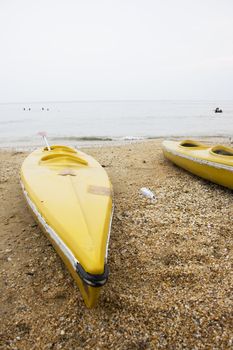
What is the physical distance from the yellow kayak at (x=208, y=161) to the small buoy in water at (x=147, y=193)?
3.71 ft

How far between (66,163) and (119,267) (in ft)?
7.93

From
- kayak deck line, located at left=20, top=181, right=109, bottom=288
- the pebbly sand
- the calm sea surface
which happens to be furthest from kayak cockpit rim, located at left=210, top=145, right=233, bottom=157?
the calm sea surface

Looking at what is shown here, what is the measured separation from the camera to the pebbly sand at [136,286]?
1.97m

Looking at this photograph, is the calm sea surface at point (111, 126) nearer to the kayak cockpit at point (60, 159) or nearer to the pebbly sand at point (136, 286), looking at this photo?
the kayak cockpit at point (60, 159)

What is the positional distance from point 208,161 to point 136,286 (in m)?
3.02

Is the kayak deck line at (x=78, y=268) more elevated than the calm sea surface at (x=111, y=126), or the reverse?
the kayak deck line at (x=78, y=268)

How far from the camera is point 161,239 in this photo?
10.4ft

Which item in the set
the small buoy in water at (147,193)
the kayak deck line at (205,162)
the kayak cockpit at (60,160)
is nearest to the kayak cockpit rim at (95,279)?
the small buoy in water at (147,193)

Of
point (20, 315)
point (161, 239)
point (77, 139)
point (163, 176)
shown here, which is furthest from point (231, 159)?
point (77, 139)

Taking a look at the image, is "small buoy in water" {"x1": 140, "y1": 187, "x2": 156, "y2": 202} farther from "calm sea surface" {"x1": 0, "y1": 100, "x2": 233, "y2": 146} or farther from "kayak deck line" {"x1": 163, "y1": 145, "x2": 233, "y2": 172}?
"calm sea surface" {"x1": 0, "y1": 100, "x2": 233, "y2": 146}

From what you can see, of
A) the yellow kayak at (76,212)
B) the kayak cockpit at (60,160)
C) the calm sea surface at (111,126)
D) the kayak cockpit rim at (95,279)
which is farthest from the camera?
the calm sea surface at (111,126)

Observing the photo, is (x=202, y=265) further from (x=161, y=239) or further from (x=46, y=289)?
(x=46, y=289)

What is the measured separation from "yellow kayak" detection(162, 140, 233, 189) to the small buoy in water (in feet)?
3.71

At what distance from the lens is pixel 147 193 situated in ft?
15.0
